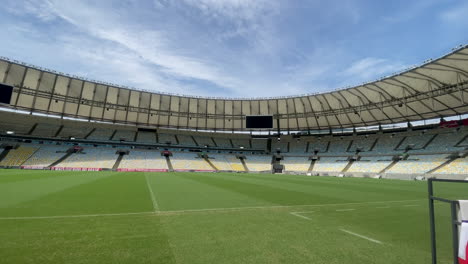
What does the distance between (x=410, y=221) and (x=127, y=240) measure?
7.73 meters

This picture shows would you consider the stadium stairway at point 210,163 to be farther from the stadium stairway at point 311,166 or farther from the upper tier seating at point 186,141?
the stadium stairway at point 311,166

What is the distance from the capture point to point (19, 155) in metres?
36.7

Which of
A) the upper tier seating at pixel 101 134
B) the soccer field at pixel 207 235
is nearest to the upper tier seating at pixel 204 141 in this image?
the upper tier seating at pixel 101 134

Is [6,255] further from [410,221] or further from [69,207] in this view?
[410,221]

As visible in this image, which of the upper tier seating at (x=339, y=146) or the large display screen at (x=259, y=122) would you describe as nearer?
the large display screen at (x=259, y=122)

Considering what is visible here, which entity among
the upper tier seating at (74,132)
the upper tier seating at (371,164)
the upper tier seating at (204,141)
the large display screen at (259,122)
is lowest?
the upper tier seating at (371,164)

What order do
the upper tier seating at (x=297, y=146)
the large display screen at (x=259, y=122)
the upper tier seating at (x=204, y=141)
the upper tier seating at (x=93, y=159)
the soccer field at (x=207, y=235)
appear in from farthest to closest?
the upper tier seating at (x=204, y=141), the upper tier seating at (x=297, y=146), the large display screen at (x=259, y=122), the upper tier seating at (x=93, y=159), the soccer field at (x=207, y=235)

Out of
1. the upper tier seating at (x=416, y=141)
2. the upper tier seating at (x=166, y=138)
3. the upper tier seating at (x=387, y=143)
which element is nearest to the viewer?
the upper tier seating at (x=416, y=141)

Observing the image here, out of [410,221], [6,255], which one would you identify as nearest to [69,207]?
[6,255]

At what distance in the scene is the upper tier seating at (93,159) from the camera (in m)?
39.4

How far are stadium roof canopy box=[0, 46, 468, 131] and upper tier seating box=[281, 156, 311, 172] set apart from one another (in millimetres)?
8004

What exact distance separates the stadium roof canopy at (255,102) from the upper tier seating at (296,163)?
26.3 feet

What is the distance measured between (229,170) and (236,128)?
12410 millimetres

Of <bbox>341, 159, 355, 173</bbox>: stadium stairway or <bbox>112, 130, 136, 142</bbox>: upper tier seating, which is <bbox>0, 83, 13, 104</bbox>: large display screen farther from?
<bbox>341, 159, 355, 173</bbox>: stadium stairway
